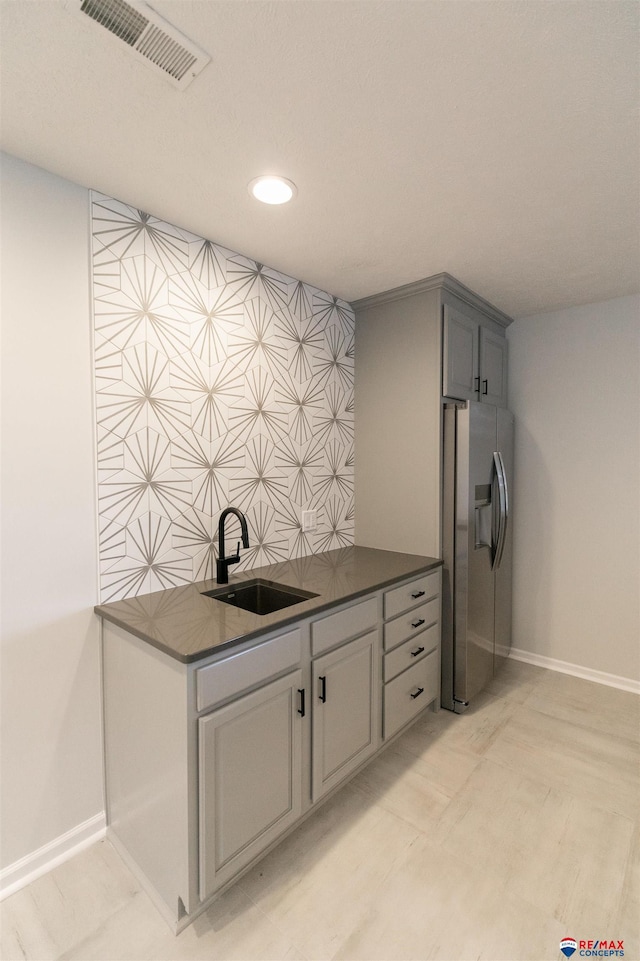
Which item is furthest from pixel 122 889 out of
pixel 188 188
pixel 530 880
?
pixel 188 188

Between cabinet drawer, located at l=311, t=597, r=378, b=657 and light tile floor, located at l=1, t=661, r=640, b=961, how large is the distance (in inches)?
28.2

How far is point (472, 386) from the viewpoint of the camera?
283 cm

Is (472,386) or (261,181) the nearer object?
(261,181)

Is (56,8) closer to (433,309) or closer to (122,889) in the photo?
(433,309)

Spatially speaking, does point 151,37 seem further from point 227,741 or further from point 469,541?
point 469,541

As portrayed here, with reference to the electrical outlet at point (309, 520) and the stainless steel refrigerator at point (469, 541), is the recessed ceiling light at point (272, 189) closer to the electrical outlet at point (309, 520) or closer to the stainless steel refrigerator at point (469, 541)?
the stainless steel refrigerator at point (469, 541)

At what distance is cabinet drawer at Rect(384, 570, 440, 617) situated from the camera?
2135 mm

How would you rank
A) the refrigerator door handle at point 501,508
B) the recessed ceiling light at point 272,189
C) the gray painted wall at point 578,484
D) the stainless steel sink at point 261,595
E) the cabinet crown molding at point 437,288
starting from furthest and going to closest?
1. the gray painted wall at point 578,484
2. the refrigerator door handle at point 501,508
3. the cabinet crown molding at point 437,288
4. the stainless steel sink at point 261,595
5. the recessed ceiling light at point 272,189

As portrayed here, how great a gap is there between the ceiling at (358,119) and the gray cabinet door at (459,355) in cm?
49

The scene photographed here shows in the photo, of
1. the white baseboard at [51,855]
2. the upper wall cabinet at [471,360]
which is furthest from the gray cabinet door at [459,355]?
the white baseboard at [51,855]

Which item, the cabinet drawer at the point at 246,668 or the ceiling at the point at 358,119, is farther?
the cabinet drawer at the point at 246,668

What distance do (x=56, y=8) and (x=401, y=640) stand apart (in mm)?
2415

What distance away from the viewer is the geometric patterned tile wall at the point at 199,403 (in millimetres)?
1789

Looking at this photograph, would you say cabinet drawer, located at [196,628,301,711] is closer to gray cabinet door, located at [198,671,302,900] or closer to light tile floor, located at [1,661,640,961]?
gray cabinet door, located at [198,671,302,900]
